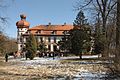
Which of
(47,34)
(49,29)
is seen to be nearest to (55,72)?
(47,34)

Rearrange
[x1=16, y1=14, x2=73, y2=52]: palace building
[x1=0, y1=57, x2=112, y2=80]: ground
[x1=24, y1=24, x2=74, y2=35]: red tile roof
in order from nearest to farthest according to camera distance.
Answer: [x1=0, y1=57, x2=112, y2=80]: ground → [x1=16, y1=14, x2=73, y2=52]: palace building → [x1=24, y1=24, x2=74, y2=35]: red tile roof

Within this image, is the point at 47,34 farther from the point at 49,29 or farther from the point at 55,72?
the point at 55,72

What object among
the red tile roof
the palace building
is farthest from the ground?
the red tile roof

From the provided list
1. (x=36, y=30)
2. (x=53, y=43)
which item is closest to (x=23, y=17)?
(x=36, y=30)

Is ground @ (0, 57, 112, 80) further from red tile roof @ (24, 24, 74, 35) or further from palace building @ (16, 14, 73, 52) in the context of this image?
red tile roof @ (24, 24, 74, 35)

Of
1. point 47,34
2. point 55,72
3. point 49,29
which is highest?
point 49,29

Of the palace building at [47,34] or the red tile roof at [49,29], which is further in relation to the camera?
the red tile roof at [49,29]

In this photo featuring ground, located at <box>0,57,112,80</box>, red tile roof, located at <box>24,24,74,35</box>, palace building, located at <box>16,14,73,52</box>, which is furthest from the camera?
red tile roof, located at <box>24,24,74,35</box>

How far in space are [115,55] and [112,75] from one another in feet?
5.05

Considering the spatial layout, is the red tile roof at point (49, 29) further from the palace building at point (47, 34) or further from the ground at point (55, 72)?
the ground at point (55, 72)

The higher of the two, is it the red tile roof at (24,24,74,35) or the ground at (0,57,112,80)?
the red tile roof at (24,24,74,35)

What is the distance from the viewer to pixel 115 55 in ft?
43.8

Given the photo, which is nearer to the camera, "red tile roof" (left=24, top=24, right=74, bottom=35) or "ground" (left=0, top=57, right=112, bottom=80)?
"ground" (left=0, top=57, right=112, bottom=80)

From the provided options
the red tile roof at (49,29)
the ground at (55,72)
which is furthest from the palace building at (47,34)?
the ground at (55,72)
